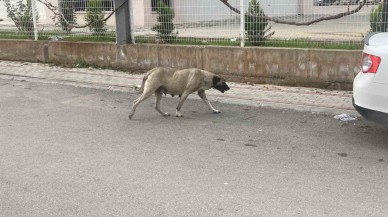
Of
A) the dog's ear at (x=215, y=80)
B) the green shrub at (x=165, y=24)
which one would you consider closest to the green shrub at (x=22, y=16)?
the green shrub at (x=165, y=24)

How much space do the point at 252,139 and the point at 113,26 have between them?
5.75 m

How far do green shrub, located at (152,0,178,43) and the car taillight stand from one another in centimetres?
543

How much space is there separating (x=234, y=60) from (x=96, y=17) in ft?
12.4

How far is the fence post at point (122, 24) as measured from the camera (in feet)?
34.3

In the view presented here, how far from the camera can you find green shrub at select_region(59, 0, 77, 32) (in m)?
11.7

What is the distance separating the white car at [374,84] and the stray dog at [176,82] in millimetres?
2294

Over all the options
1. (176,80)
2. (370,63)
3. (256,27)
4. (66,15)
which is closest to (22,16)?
(66,15)

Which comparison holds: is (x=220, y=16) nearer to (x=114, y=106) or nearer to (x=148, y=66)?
(x=148, y=66)

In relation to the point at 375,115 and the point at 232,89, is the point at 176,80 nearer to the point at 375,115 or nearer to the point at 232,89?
the point at 232,89

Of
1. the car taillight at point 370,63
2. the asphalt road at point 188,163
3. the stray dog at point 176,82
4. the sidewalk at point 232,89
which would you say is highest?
the car taillight at point 370,63

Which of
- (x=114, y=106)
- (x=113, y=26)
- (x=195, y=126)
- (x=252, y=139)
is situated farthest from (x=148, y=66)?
(x=252, y=139)

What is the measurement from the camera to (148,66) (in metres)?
10.2

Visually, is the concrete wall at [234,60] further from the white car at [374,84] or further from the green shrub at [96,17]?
the white car at [374,84]

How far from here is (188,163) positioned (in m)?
5.18
